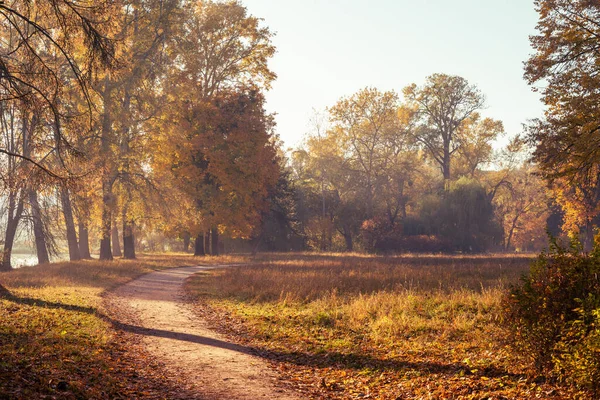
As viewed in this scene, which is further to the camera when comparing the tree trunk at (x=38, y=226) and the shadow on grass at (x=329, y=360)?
the tree trunk at (x=38, y=226)

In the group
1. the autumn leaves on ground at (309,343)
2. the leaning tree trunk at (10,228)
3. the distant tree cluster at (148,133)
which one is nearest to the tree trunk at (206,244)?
the distant tree cluster at (148,133)

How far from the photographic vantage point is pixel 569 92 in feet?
68.0

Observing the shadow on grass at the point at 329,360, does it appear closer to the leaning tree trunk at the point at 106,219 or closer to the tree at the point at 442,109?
the leaning tree trunk at the point at 106,219

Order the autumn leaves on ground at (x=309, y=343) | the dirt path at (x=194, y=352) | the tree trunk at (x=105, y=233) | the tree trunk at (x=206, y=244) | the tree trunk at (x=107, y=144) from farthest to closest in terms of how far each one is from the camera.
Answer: the tree trunk at (x=206, y=244) < the tree trunk at (x=105, y=233) < the tree trunk at (x=107, y=144) < the dirt path at (x=194, y=352) < the autumn leaves on ground at (x=309, y=343)

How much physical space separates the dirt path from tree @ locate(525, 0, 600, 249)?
591 inches

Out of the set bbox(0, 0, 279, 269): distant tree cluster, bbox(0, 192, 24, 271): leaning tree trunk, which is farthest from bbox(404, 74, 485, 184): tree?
bbox(0, 192, 24, 271): leaning tree trunk

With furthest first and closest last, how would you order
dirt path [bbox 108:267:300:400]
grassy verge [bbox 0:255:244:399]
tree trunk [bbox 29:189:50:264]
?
tree trunk [bbox 29:189:50:264] < dirt path [bbox 108:267:300:400] < grassy verge [bbox 0:255:244:399]

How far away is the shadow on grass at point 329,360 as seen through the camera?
8262 mm

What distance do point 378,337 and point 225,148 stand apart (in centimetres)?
2892

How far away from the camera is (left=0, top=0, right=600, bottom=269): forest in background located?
43.5 ft

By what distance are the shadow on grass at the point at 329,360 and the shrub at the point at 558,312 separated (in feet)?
2.08

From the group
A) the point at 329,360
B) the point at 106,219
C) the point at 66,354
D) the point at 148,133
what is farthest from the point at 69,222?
the point at 329,360

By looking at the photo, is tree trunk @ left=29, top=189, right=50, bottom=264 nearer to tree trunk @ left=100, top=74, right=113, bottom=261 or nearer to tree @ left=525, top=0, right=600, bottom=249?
tree trunk @ left=100, top=74, right=113, bottom=261

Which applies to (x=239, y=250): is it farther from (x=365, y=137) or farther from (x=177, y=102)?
(x=177, y=102)
